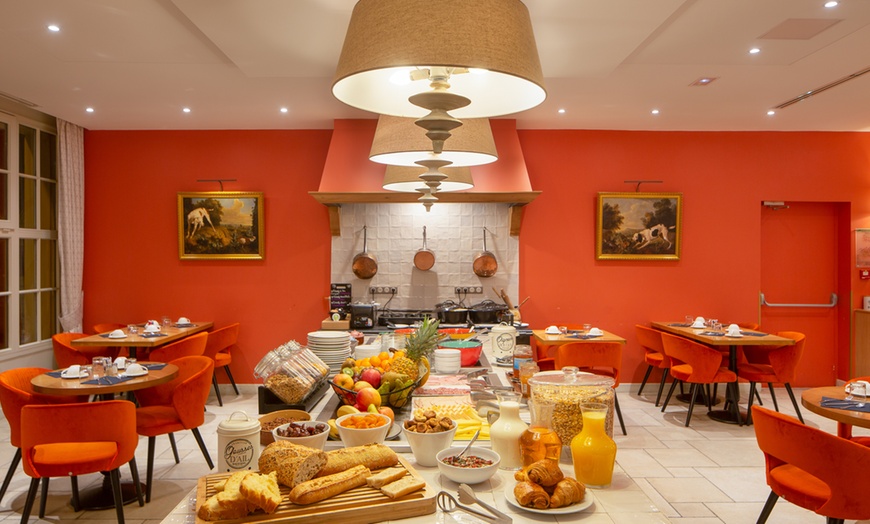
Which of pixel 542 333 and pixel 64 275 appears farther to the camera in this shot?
pixel 64 275

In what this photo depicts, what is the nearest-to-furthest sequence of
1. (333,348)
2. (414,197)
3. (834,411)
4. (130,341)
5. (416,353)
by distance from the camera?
(416,353)
(834,411)
(333,348)
(130,341)
(414,197)

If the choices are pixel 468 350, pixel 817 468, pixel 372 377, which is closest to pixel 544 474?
pixel 372 377

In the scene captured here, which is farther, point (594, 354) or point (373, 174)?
point (373, 174)

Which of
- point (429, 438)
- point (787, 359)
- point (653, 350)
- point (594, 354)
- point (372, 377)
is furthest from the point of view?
point (653, 350)

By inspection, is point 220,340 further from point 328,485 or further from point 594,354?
point 328,485

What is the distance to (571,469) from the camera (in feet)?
6.41

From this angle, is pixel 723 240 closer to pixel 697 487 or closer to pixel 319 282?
pixel 697 487

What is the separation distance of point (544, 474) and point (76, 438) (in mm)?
2884

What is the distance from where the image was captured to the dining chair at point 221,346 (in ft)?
21.5

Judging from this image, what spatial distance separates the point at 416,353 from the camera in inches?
112

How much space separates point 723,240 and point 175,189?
254 inches

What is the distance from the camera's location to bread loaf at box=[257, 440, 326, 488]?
62.1 inches

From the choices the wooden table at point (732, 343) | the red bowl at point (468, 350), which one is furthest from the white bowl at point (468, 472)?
the wooden table at point (732, 343)

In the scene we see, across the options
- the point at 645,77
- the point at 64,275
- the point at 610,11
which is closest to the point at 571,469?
the point at 610,11
